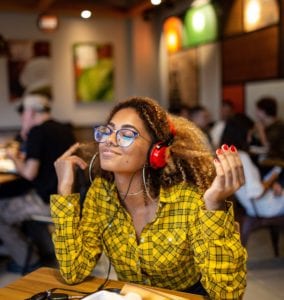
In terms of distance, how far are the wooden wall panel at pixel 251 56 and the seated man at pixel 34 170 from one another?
2986mm

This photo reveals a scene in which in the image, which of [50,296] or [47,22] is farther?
[47,22]

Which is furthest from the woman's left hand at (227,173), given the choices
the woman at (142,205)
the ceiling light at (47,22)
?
the ceiling light at (47,22)

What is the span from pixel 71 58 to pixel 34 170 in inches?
188

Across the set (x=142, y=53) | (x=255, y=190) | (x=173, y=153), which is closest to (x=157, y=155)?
(x=173, y=153)

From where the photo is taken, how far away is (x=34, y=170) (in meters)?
3.16

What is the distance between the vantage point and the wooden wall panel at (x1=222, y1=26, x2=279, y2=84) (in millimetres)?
5262

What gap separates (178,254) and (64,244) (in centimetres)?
35

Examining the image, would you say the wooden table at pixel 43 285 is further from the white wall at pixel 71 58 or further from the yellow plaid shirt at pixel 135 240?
the white wall at pixel 71 58

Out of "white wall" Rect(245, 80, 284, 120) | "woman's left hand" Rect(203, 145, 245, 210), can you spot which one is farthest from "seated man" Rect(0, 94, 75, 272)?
"white wall" Rect(245, 80, 284, 120)

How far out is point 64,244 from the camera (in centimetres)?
138

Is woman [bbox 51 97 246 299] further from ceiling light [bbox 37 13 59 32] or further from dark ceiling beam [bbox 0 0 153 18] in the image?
dark ceiling beam [bbox 0 0 153 18]

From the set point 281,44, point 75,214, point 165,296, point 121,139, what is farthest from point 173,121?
point 281,44

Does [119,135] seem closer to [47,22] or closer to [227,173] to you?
[227,173]

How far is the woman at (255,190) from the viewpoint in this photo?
310cm
